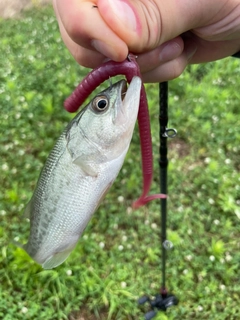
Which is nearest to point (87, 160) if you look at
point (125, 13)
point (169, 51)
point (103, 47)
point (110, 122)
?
point (110, 122)

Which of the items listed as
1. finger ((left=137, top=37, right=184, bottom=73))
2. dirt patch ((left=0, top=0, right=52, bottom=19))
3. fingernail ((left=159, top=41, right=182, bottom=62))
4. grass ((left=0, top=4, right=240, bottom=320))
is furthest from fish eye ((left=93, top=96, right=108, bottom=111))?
dirt patch ((left=0, top=0, right=52, bottom=19))

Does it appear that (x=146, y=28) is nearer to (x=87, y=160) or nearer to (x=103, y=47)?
(x=103, y=47)

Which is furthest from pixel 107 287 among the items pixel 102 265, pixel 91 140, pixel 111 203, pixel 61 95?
pixel 61 95

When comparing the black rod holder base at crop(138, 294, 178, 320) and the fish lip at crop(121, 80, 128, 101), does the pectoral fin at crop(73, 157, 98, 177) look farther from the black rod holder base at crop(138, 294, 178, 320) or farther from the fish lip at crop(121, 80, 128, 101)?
the black rod holder base at crop(138, 294, 178, 320)

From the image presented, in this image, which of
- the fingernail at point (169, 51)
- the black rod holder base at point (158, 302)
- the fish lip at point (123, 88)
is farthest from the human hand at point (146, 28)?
the black rod holder base at point (158, 302)

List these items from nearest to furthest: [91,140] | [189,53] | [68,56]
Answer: [91,140]
[189,53]
[68,56]

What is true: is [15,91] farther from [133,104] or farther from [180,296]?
[133,104]

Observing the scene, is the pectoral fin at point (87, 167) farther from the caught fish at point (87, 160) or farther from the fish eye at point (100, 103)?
the fish eye at point (100, 103)

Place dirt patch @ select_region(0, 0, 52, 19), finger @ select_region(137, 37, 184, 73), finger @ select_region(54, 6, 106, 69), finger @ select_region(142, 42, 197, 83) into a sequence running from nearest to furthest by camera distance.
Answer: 1. finger @ select_region(54, 6, 106, 69)
2. finger @ select_region(137, 37, 184, 73)
3. finger @ select_region(142, 42, 197, 83)
4. dirt patch @ select_region(0, 0, 52, 19)
